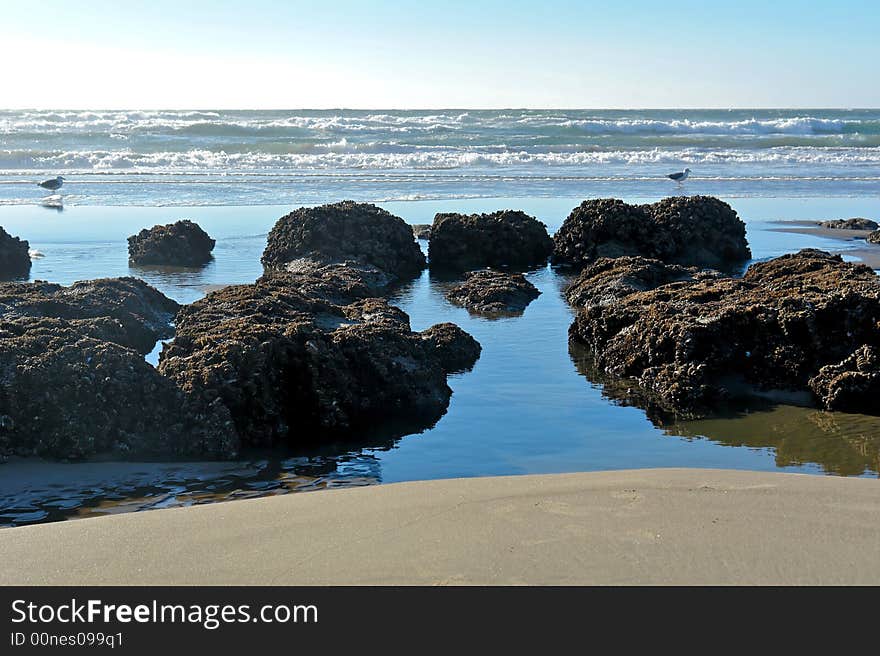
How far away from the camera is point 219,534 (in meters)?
3.96

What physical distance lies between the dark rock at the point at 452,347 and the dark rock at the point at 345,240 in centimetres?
427

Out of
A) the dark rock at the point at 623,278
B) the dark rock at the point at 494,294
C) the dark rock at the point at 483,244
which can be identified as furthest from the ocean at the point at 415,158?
the dark rock at the point at 623,278

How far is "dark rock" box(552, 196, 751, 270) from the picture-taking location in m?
13.3

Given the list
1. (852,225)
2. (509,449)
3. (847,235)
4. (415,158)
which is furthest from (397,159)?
(509,449)

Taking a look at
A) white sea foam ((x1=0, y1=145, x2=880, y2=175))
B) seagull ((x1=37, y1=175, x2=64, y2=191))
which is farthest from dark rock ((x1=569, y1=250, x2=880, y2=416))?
white sea foam ((x1=0, y1=145, x2=880, y2=175))

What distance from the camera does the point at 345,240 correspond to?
495 inches

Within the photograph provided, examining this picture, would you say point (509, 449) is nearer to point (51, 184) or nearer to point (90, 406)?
point (90, 406)

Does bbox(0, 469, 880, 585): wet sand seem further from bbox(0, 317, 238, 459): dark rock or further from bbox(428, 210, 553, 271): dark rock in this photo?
bbox(428, 210, 553, 271): dark rock

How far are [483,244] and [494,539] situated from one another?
31.8 feet

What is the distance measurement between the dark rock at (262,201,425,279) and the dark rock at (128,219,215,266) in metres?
1.17

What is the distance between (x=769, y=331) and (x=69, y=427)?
4652 millimetres

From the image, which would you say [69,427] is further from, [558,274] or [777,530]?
[558,274]

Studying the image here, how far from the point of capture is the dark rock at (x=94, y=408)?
546 centimetres
